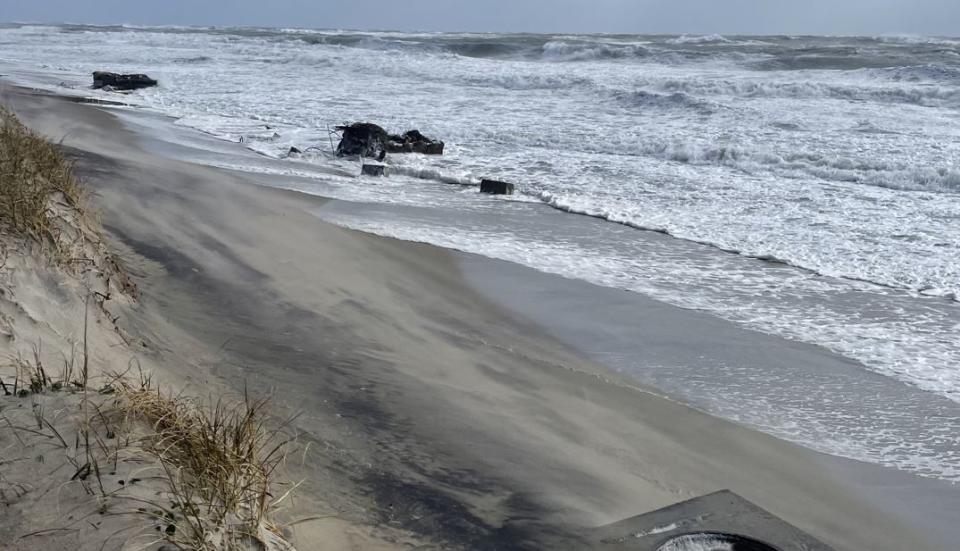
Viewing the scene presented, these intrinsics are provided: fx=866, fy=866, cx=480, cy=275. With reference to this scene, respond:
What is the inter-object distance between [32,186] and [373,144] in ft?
29.1

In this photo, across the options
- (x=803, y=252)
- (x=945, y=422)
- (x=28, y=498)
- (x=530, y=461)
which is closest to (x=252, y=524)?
(x=28, y=498)

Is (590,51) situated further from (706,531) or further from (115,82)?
(706,531)

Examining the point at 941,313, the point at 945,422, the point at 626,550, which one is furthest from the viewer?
the point at 941,313

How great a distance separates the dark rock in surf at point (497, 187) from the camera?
35.9ft

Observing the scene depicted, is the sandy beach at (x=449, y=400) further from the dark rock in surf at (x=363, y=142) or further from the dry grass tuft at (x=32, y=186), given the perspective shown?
the dark rock in surf at (x=363, y=142)

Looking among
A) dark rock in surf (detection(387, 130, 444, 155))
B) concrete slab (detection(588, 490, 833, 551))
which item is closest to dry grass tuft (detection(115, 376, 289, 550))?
concrete slab (detection(588, 490, 833, 551))

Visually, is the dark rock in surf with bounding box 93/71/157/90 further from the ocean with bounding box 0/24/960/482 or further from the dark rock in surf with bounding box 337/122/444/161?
the dark rock in surf with bounding box 337/122/444/161

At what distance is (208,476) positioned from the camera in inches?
100

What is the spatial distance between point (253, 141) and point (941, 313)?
10.9 meters

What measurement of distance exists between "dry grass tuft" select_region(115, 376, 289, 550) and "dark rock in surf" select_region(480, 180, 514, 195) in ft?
26.9

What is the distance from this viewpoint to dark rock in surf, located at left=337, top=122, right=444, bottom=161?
13.4 m

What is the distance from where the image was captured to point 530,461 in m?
3.95

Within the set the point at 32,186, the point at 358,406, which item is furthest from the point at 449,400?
the point at 32,186

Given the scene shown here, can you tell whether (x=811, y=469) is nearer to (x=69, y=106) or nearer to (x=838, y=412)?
(x=838, y=412)
